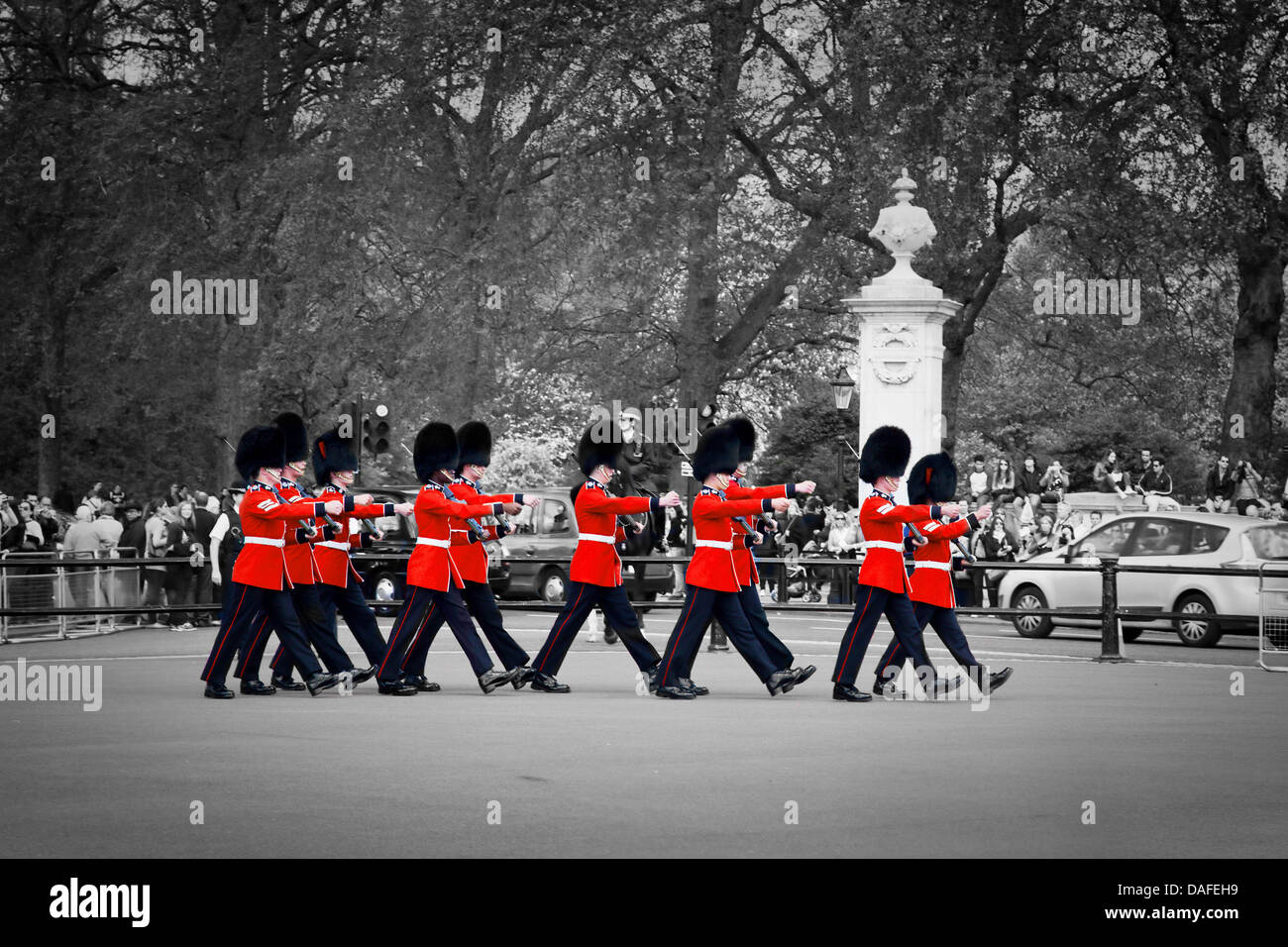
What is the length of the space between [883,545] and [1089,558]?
9271 mm

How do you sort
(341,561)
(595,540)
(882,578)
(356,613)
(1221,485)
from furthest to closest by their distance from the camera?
(1221,485), (356,613), (341,561), (595,540), (882,578)

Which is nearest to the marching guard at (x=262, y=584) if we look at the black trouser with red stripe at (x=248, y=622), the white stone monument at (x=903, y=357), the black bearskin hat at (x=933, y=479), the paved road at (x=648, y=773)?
the black trouser with red stripe at (x=248, y=622)

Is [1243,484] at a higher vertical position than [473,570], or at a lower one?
higher

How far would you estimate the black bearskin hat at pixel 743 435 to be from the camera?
1411 cm

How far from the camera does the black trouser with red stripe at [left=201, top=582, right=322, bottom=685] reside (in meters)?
13.6

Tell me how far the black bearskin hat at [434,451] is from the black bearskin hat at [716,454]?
1805mm

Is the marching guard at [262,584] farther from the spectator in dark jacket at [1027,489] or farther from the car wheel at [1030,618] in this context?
the spectator in dark jacket at [1027,489]

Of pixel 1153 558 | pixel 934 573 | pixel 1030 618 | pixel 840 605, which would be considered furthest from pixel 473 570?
pixel 1153 558

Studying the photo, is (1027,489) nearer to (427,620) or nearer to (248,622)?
(427,620)

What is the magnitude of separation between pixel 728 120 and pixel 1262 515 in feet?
31.8

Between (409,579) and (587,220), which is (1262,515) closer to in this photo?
(587,220)

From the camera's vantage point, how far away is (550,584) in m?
27.1

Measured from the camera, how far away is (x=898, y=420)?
67.0ft

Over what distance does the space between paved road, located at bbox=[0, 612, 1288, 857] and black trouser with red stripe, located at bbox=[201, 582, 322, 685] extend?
274mm
